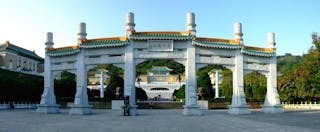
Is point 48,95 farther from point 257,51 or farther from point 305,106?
point 305,106

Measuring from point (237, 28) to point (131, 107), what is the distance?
874cm

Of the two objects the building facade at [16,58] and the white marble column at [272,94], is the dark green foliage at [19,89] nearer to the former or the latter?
the building facade at [16,58]

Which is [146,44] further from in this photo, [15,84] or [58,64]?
[15,84]

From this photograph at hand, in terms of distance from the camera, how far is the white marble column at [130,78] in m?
20.9

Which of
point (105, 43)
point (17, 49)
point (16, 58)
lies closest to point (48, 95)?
point (105, 43)

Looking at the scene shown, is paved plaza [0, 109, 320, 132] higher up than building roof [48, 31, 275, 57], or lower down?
lower down

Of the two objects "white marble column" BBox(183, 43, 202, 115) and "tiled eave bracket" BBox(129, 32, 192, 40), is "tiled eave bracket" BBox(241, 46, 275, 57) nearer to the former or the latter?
"white marble column" BBox(183, 43, 202, 115)

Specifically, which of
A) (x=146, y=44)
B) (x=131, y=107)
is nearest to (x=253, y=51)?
(x=146, y=44)

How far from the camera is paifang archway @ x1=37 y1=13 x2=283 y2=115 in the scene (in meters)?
21.2

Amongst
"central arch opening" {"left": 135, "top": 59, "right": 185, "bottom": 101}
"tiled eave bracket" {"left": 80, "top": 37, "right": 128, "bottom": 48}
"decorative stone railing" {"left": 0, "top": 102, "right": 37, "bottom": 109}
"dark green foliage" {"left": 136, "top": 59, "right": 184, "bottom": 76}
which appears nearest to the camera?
"tiled eave bracket" {"left": 80, "top": 37, "right": 128, "bottom": 48}

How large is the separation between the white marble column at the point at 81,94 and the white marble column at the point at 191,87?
643cm

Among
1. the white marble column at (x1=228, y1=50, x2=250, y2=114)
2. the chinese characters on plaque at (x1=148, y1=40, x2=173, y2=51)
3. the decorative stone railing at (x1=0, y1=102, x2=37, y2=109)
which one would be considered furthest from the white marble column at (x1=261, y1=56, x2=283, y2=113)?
the decorative stone railing at (x1=0, y1=102, x2=37, y2=109)

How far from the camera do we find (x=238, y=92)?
2225cm

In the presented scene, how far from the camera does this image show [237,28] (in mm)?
22734
